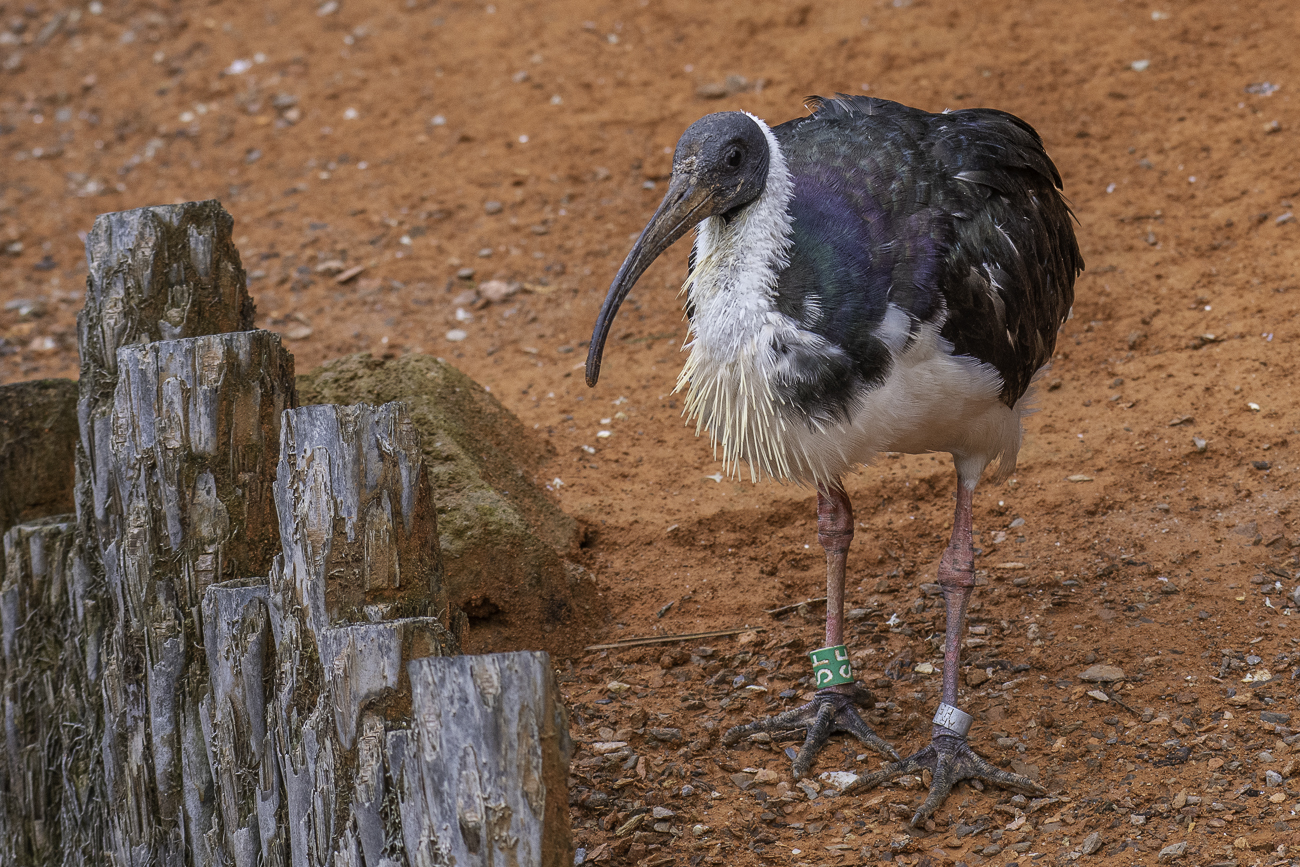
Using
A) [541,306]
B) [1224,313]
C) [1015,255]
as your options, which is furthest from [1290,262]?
[541,306]

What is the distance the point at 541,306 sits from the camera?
6.94 m

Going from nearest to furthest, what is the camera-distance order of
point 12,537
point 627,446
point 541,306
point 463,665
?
point 463,665, point 12,537, point 627,446, point 541,306

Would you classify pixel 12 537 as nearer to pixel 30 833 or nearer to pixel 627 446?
pixel 30 833

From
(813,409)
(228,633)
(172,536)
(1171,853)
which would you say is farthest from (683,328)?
(1171,853)

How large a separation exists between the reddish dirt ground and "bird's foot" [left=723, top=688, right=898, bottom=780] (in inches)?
3.1

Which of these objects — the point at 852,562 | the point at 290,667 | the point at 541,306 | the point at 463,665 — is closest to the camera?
the point at 463,665

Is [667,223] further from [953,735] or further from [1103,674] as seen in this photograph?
[1103,674]

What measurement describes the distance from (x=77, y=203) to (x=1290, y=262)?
779cm

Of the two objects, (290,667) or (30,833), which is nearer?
(290,667)

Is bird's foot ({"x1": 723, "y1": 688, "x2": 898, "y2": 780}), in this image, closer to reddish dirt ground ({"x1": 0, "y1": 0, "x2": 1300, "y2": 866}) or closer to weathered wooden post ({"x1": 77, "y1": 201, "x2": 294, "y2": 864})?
reddish dirt ground ({"x1": 0, "y1": 0, "x2": 1300, "y2": 866})

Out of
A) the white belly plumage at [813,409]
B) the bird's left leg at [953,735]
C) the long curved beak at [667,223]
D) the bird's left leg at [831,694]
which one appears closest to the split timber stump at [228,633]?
the long curved beak at [667,223]

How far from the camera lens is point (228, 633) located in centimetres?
304

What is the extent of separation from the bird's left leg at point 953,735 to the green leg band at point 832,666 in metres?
0.33

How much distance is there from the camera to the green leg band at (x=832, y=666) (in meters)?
3.99
